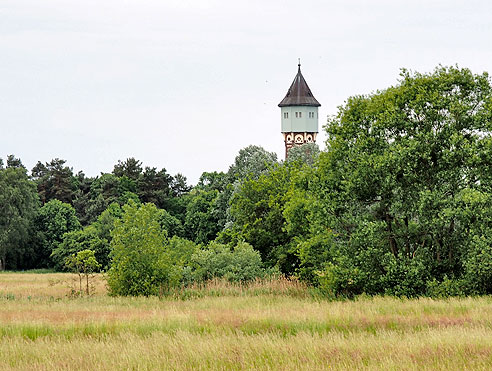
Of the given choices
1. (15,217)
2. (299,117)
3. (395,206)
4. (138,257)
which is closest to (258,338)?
(395,206)

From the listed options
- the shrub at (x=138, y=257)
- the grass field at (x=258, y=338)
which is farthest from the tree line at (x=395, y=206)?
the grass field at (x=258, y=338)

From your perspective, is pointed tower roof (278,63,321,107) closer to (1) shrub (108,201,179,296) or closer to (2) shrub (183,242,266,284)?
(2) shrub (183,242,266,284)

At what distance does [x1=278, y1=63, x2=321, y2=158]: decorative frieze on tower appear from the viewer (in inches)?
5064

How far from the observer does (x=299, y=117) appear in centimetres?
12912

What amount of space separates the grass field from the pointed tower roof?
106 meters

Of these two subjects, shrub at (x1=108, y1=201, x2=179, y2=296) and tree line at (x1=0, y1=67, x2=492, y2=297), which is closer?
tree line at (x1=0, y1=67, x2=492, y2=297)

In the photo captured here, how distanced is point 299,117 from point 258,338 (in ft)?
373

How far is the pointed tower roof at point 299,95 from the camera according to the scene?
129625mm

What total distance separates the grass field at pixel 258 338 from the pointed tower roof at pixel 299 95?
106 m

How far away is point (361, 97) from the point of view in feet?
108

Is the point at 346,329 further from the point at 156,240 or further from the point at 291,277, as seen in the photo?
the point at 291,277

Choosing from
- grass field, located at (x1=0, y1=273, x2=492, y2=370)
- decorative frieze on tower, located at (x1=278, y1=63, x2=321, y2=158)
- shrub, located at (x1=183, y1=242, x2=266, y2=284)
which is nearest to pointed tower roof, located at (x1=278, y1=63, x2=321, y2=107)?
decorative frieze on tower, located at (x1=278, y1=63, x2=321, y2=158)

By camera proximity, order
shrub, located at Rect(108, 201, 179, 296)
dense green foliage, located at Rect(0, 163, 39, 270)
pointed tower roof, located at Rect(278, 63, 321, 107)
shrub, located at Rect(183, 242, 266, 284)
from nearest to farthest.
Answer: shrub, located at Rect(108, 201, 179, 296), shrub, located at Rect(183, 242, 266, 284), dense green foliage, located at Rect(0, 163, 39, 270), pointed tower roof, located at Rect(278, 63, 321, 107)

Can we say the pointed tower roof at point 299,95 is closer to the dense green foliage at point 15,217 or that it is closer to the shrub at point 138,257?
the dense green foliage at point 15,217
